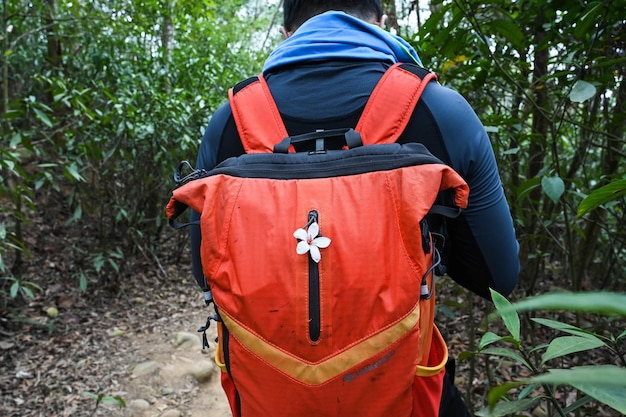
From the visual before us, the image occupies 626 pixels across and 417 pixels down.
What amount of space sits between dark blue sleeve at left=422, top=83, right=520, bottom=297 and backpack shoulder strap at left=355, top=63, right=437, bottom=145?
36 mm

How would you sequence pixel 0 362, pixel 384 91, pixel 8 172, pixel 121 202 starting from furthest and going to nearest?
pixel 121 202, pixel 8 172, pixel 0 362, pixel 384 91

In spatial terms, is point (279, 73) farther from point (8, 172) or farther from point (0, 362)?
point (8, 172)

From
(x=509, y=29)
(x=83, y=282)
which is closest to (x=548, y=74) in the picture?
(x=509, y=29)

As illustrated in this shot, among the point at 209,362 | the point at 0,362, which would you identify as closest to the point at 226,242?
the point at 209,362

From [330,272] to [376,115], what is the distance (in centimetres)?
32

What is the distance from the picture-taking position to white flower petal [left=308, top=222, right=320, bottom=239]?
2.70 ft

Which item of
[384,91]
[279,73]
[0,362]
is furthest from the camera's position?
[0,362]

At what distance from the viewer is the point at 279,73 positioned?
106 centimetres

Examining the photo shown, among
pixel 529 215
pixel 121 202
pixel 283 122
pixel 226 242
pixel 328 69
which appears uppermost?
pixel 328 69

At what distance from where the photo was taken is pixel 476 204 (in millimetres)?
991

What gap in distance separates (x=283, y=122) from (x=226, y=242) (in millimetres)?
276

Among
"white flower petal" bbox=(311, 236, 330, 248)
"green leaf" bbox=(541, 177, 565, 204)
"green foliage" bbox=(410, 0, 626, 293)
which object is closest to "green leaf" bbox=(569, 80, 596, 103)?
"green foliage" bbox=(410, 0, 626, 293)

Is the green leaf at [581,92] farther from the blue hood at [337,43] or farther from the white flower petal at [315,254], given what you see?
the white flower petal at [315,254]

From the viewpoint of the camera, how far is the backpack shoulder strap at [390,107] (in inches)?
36.5
